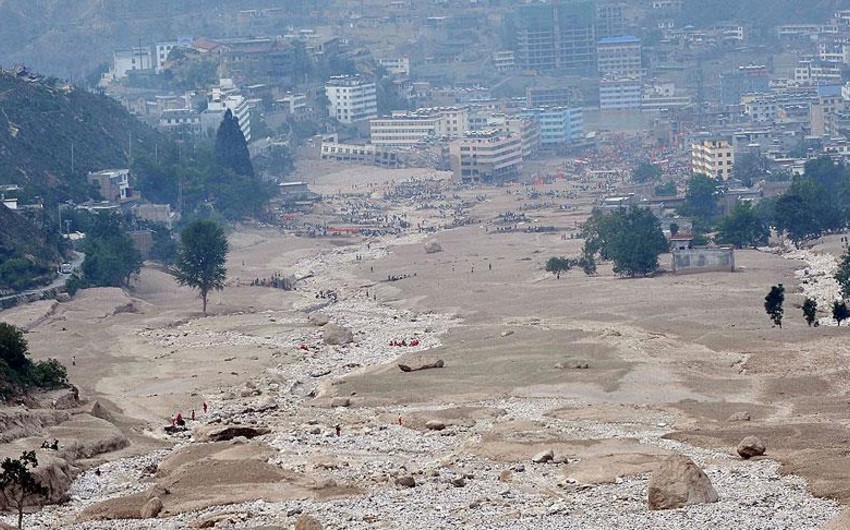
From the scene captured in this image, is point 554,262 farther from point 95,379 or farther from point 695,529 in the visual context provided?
point 695,529

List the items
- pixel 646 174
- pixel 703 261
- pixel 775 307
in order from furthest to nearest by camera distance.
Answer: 1. pixel 646 174
2. pixel 703 261
3. pixel 775 307

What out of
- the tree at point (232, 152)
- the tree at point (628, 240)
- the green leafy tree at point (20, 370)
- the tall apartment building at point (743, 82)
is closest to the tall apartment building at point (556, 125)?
the tall apartment building at point (743, 82)

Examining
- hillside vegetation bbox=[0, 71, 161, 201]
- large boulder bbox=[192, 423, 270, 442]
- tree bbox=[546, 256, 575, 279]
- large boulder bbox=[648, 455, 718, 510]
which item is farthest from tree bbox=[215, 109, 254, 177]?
large boulder bbox=[648, 455, 718, 510]

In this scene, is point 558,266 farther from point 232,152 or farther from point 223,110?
point 223,110

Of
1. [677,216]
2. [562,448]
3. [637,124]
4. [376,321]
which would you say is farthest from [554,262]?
[637,124]

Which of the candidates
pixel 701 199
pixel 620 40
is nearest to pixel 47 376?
pixel 701 199

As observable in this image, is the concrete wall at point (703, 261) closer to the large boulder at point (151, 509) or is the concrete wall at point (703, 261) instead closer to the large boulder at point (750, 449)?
the large boulder at point (750, 449)

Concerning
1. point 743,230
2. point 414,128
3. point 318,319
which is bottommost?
point 318,319
